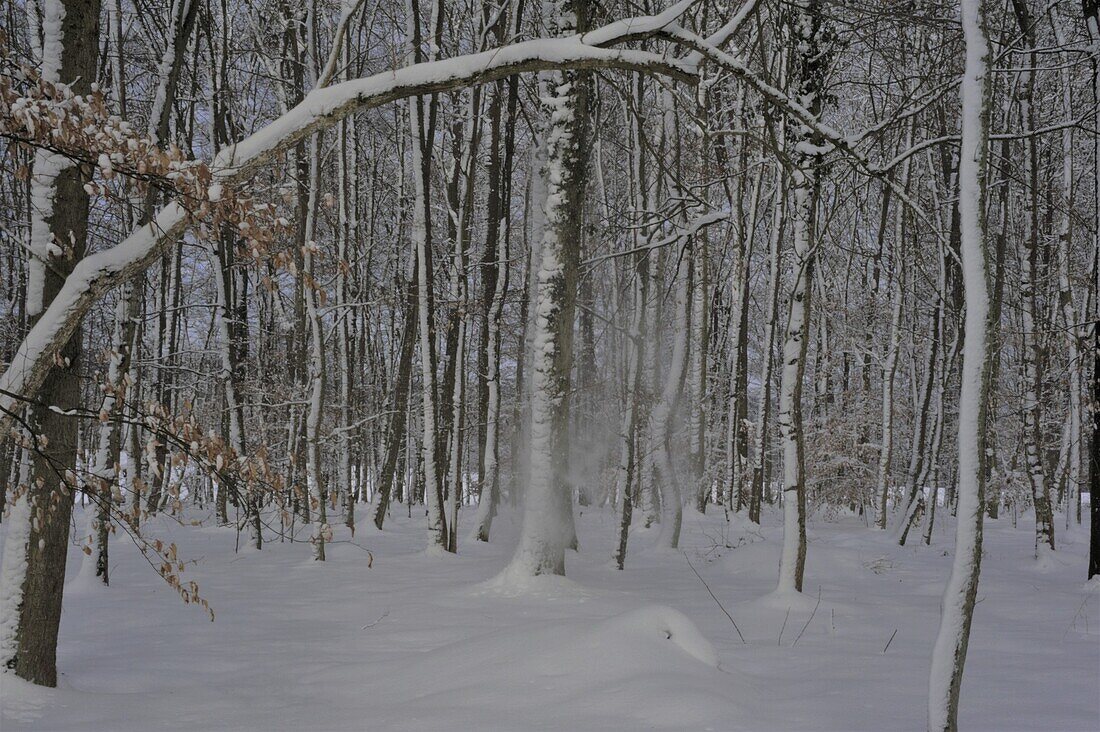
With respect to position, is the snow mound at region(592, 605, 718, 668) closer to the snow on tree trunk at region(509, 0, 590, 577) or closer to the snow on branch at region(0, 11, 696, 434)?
the snow on tree trunk at region(509, 0, 590, 577)

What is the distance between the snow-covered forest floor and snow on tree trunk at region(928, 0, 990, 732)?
69 centimetres

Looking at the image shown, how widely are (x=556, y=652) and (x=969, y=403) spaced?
2.98m

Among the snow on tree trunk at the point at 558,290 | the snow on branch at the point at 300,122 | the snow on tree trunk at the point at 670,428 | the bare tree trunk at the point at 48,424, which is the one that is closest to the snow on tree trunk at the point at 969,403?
the snow on branch at the point at 300,122

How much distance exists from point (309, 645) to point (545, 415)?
11.0 ft

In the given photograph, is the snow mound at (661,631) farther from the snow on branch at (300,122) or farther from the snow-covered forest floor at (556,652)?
the snow on branch at (300,122)

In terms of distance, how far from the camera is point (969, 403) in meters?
3.98

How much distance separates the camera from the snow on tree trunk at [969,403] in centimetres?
380

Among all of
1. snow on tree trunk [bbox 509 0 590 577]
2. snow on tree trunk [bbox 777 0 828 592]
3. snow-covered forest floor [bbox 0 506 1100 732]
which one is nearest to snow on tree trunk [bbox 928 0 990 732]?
snow-covered forest floor [bbox 0 506 1100 732]

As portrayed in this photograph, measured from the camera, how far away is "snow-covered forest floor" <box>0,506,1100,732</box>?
14.4 feet

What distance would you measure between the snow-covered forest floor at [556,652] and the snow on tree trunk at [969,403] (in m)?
Answer: 0.69

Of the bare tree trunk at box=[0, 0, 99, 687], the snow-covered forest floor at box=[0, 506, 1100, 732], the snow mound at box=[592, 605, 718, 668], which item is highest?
the bare tree trunk at box=[0, 0, 99, 687]

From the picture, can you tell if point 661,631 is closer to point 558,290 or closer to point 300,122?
point 300,122

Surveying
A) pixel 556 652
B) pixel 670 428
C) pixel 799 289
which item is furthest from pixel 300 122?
pixel 670 428

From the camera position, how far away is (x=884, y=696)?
4836 millimetres
